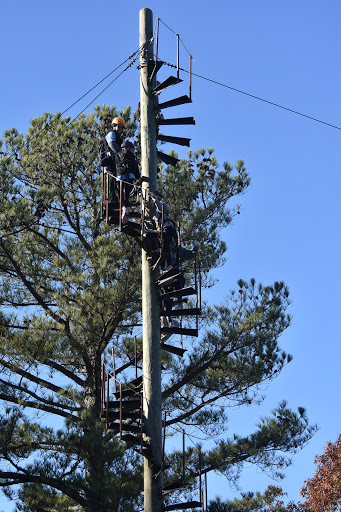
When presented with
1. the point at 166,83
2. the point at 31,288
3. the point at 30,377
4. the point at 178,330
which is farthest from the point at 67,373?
the point at 166,83

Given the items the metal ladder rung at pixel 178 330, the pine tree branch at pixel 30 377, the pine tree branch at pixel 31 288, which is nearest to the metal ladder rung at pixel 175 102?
the metal ladder rung at pixel 178 330

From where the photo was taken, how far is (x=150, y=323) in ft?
32.6

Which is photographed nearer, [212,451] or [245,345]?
[212,451]

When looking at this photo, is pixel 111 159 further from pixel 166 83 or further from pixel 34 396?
pixel 34 396

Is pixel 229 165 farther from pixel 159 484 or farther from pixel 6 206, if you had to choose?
pixel 159 484

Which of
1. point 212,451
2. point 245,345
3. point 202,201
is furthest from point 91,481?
point 202,201

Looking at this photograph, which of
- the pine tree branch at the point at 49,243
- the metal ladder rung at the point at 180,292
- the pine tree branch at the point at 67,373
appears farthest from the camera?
the pine tree branch at the point at 49,243

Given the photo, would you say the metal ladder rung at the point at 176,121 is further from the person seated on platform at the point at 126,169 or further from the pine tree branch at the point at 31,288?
the pine tree branch at the point at 31,288

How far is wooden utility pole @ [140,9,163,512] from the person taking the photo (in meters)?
9.36

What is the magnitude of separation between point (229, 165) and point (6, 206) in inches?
199

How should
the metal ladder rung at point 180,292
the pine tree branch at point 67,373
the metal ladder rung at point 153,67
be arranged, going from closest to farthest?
the metal ladder rung at point 180,292 → the metal ladder rung at point 153,67 → the pine tree branch at point 67,373

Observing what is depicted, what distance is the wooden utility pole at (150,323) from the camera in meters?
9.36

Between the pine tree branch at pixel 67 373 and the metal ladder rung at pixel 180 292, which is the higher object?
the pine tree branch at pixel 67 373

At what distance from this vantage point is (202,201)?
16328 millimetres
